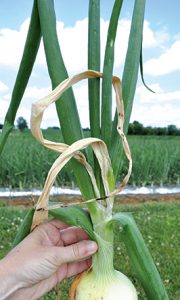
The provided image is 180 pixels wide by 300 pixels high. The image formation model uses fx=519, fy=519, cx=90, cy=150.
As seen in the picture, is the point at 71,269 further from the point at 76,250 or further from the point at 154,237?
the point at 154,237

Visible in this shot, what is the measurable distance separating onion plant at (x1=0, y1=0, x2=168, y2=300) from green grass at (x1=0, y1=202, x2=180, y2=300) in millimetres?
1411

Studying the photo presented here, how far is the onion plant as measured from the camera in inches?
43.4

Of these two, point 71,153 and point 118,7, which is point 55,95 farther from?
point 118,7

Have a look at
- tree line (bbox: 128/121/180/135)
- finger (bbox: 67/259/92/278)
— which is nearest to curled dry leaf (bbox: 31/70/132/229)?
finger (bbox: 67/259/92/278)

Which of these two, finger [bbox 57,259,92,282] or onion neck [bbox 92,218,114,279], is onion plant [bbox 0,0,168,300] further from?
finger [bbox 57,259,92,282]

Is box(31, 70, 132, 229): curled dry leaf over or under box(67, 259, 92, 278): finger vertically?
over

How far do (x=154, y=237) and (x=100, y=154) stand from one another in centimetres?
314

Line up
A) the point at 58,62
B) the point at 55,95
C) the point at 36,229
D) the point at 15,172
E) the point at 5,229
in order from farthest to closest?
the point at 15,172 → the point at 5,229 → the point at 36,229 → the point at 58,62 → the point at 55,95

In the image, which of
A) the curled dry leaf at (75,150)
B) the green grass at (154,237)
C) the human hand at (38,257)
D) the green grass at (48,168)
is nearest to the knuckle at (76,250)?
the human hand at (38,257)

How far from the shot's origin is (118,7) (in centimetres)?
117

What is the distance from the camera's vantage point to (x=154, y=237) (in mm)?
4152

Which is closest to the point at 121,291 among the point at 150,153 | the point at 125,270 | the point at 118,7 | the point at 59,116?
the point at 59,116

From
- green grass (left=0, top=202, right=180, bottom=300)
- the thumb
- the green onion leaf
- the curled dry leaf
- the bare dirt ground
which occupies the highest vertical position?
the curled dry leaf

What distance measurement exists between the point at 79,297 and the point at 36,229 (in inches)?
8.7
